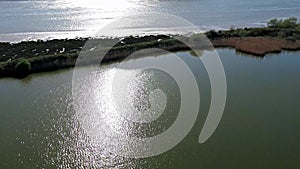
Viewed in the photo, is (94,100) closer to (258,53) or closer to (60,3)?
(258,53)

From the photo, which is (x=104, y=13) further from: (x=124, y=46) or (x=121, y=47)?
(x=121, y=47)

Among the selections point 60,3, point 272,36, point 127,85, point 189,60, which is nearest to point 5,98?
point 127,85

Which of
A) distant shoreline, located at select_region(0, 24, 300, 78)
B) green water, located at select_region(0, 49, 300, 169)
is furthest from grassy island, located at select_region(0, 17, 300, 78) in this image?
green water, located at select_region(0, 49, 300, 169)

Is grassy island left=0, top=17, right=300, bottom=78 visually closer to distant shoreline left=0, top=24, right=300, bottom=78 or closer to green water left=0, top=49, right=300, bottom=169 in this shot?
distant shoreline left=0, top=24, right=300, bottom=78

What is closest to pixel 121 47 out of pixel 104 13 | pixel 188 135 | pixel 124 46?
pixel 124 46

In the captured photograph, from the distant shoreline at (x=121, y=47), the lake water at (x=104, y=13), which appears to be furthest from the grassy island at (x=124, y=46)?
the lake water at (x=104, y=13)

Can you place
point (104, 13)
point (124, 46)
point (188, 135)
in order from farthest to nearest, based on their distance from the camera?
point (104, 13) → point (124, 46) → point (188, 135)
